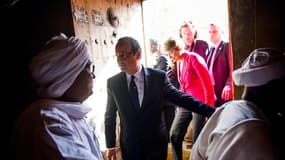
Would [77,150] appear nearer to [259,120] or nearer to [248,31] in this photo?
[259,120]

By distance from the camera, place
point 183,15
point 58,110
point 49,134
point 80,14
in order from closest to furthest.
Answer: point 49,134 < point 58,110 < point 80,14 < point 183,15

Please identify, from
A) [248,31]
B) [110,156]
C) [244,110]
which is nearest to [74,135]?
[244,110]

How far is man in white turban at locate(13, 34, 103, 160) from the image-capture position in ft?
2.98

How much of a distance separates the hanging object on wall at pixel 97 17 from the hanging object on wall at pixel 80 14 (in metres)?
0.12

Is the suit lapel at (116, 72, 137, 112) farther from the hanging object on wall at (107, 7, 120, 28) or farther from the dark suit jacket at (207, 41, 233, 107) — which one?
the dark suit jacket at (207, 41, 233, 107)

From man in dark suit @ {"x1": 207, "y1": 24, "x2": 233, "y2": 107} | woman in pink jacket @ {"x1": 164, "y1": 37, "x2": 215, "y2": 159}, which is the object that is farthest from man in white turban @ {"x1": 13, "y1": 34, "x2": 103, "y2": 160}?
man in dark suit @ {"x1": 207, "y1": 24, "x2": 233, "y2": 107}

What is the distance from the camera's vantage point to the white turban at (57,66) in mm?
1004

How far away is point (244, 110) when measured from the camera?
43.1 inches

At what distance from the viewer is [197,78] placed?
2.71 meters

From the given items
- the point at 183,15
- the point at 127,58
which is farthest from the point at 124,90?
the point at 183,15

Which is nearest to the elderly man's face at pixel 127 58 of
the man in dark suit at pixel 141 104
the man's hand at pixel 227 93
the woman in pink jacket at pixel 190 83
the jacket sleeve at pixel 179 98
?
the man in dark suit at pixel 141 104

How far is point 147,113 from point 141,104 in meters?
0.08

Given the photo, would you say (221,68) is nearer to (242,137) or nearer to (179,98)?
(179,98)

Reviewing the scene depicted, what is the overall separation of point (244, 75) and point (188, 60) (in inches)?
60.4
